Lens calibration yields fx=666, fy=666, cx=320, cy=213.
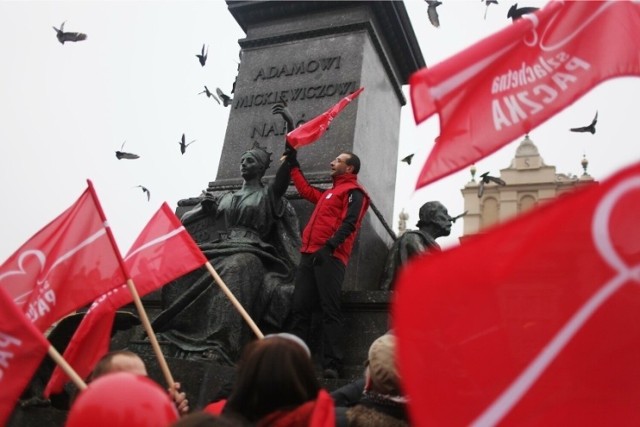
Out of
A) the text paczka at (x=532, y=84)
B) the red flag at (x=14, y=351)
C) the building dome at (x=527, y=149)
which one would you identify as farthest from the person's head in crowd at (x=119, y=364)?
the building dome at (x=527, y=149)

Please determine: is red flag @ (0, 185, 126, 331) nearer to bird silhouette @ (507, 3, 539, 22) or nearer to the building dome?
bird silhouette @ (507, 3, 539, 22)

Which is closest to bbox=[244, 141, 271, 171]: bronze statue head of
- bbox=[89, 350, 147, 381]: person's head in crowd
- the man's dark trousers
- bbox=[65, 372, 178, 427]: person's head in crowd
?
the man's dark trousers

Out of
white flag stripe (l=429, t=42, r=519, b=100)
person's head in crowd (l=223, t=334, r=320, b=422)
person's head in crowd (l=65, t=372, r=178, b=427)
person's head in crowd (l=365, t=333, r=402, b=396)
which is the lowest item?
person's head in crowd (l=65, t=372, r=178, b=427)

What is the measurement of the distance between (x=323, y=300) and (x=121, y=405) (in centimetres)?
346

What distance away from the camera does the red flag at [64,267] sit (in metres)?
3.61

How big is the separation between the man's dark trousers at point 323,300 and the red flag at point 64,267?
1905mm

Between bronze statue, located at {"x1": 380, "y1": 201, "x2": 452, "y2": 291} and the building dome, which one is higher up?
the building dome

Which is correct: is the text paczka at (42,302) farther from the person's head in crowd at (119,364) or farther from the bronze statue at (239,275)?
the bronze statue at (239,275)

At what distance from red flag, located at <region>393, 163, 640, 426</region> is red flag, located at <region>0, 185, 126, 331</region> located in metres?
2.49

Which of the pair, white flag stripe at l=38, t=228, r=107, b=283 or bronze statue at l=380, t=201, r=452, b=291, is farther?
bronze statue at l=380, t=201, r=452, b=291

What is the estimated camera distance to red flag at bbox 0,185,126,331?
142 inches

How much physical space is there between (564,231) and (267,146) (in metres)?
6.15

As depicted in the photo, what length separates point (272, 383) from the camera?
2197mm

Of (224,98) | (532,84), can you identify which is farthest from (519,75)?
(224,98)
